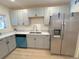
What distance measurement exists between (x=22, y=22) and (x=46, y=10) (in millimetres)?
1557

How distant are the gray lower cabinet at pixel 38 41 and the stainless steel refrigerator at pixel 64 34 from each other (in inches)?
23.4

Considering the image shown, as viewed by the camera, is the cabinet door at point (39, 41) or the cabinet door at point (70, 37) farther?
the cabinet door at point (39, 41)

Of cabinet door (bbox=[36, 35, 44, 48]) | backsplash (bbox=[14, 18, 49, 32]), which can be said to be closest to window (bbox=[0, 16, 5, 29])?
backsplash (bbox=[14, 18, 49, 32])

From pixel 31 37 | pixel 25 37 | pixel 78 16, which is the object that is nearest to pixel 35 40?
pixel 31 37

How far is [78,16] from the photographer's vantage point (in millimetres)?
2299

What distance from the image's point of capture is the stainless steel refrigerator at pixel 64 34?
2.77 meters

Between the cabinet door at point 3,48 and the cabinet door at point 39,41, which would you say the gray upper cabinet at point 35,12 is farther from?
the cabinet door at point 3,48

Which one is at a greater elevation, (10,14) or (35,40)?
(10,14)

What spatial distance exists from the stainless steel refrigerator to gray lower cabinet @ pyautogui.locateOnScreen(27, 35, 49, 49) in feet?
1.95

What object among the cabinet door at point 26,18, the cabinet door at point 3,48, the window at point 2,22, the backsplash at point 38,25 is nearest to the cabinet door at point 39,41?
the backsplash at point 38,25

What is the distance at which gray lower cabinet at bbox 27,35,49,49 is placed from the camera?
3.67m

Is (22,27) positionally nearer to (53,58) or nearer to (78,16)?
(53,58)

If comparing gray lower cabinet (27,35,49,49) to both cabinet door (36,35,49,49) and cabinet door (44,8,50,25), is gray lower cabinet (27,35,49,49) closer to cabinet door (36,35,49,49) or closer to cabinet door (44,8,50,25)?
cabinet door (36,35,49,49)

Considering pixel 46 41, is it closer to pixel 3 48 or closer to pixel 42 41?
pixel 42 41
